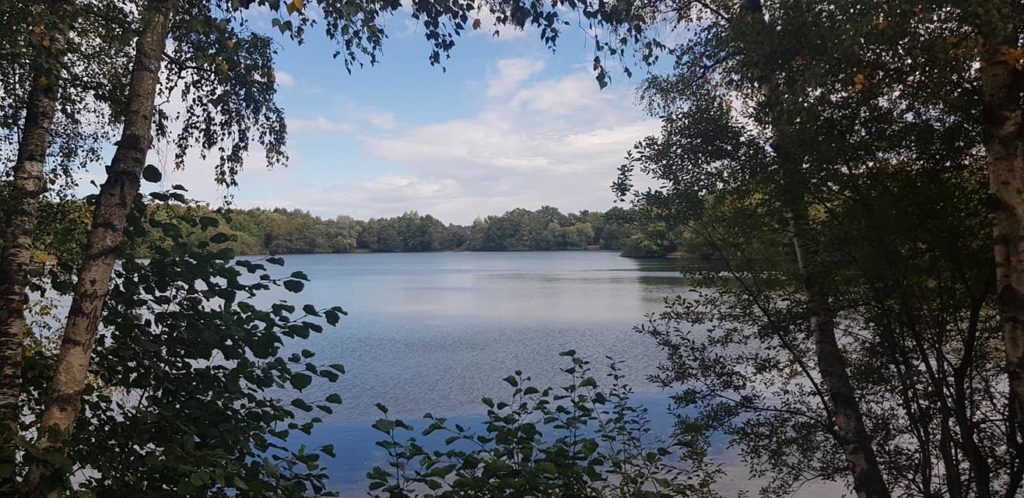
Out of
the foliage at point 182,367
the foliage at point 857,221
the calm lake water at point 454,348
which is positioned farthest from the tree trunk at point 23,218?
the calm lake water at point 454,348

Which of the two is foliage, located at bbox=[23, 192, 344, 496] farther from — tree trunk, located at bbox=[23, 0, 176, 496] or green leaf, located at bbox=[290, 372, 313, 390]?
tree trunk, located at bbox=[23, 0, 176, 496]

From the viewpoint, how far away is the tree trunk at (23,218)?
2820 mm

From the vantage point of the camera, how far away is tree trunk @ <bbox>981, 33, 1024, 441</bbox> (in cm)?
338

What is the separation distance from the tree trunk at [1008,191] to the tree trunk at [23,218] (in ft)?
16.2

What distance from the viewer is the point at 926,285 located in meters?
4.95

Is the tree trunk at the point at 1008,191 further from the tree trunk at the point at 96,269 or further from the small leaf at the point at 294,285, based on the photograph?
the tree trunk at the point at 96,269

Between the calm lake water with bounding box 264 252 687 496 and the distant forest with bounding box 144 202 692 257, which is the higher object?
the distant forest with bounding box 144 202 692 257

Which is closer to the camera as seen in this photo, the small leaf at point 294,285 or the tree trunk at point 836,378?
the small leaf at point 294,285

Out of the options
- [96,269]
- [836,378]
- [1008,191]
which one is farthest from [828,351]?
[96,269]

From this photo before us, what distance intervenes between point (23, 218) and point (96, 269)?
4.89ft

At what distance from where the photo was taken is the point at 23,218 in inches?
125

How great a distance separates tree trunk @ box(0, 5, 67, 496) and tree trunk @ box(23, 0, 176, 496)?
2.15 feet

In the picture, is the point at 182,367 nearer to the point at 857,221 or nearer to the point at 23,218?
the point at 23,218

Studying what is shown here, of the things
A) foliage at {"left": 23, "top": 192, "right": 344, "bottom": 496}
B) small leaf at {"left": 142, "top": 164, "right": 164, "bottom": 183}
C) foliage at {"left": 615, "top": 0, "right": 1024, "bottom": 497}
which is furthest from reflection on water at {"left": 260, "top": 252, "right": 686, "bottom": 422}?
small leaf at {"left": 142, "top": 164, "right": 164, "bottom": 183}
